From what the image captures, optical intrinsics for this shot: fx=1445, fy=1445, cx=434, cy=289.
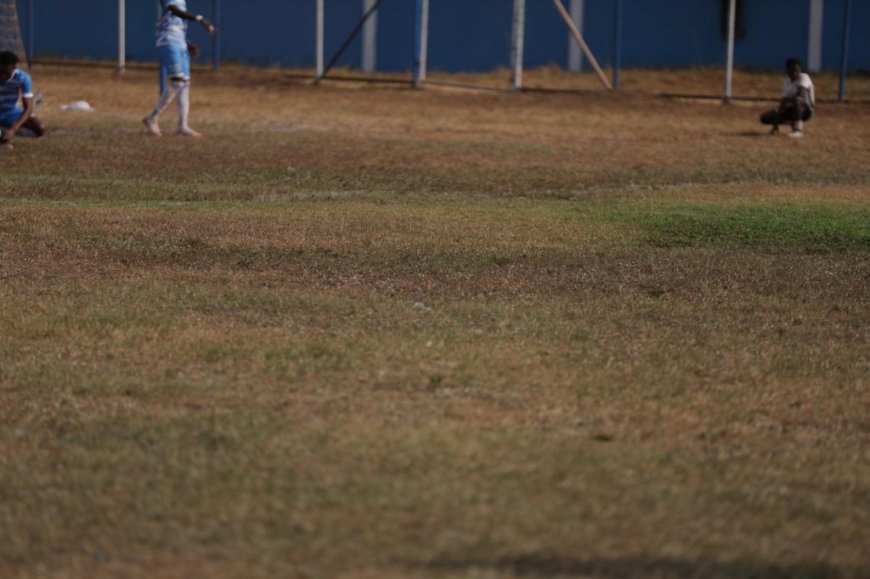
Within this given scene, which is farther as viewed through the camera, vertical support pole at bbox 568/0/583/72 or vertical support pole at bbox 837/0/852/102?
vertical support pole at bbox 568/0/583/72

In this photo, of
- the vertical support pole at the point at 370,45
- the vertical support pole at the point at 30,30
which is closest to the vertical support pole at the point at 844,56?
the vertical support pole at the point at 370,45

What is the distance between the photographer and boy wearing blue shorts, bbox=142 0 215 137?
15.0m

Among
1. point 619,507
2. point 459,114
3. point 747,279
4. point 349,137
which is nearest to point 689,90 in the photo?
point 459,114

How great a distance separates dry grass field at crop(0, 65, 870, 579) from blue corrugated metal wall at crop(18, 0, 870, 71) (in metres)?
11.9

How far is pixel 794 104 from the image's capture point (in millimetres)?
16844

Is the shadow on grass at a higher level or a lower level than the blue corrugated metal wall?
lower

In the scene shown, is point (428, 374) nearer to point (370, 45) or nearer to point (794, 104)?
point (794, 104)

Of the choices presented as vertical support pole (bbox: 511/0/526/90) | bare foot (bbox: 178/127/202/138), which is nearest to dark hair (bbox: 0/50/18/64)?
bare foot (bbox: 178/127/202/138)

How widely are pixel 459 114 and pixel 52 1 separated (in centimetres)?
1164

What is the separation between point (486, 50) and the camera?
25141 mm

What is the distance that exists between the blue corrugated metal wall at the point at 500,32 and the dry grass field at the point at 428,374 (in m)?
11.9

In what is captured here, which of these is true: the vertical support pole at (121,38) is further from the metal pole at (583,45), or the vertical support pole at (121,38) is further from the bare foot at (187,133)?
the bare foot at (187,133)

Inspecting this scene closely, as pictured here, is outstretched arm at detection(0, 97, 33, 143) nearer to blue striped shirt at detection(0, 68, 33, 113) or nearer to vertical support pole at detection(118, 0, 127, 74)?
blue striped shirt at detection(0, 68, 33, 113)

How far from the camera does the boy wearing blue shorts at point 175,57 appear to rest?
15.0 m
